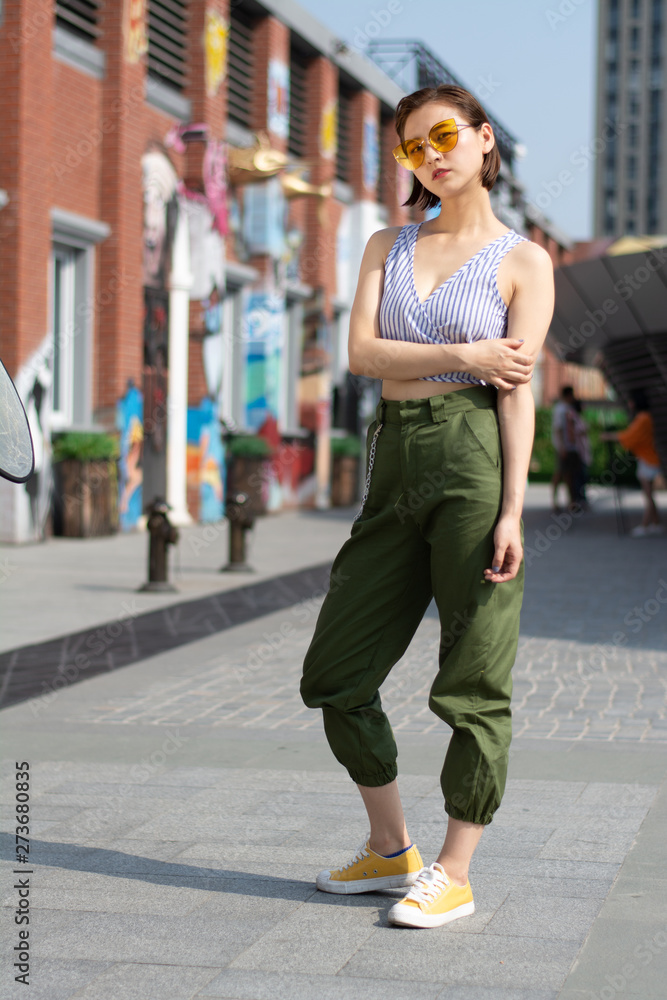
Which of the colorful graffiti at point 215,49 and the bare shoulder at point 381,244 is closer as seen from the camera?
the bare shoulder at point 381,244

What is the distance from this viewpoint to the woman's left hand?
3100 millimetres

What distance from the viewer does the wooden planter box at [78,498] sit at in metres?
14.6

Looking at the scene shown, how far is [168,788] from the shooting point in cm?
455

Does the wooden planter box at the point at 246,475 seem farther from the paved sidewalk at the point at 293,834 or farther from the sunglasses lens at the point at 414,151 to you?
the sunglasses lens at the point at 414,151

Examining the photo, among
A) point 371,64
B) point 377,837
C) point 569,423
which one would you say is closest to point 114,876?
point 377,837

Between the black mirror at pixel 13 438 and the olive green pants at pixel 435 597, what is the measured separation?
82 cm

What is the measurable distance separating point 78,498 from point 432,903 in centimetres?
1181

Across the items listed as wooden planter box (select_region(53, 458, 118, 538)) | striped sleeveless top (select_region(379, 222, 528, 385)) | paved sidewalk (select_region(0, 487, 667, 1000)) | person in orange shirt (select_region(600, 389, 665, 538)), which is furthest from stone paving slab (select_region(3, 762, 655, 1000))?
person in orange shirt (select_region(600, 389, 665, 538))

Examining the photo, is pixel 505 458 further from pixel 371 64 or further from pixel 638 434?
pixel 371 64

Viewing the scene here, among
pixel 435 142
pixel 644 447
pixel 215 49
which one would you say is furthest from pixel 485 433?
pixel 215 49

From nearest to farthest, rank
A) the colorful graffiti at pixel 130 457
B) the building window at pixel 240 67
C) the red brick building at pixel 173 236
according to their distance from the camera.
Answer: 1. the red brick building at pixel 173 236
2. the colorful graffiti at pixel 130 457
3. the building window at pixel 240 67

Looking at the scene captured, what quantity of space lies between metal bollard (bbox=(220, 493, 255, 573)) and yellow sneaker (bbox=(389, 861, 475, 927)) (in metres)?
8.41

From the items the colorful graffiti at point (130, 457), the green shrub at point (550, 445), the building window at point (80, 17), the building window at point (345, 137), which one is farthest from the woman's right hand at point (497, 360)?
the green shrub at point (550, 445)

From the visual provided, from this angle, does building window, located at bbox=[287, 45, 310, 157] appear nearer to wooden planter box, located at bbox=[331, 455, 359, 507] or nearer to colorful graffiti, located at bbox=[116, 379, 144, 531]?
wooden planter box, located at bbox=[331, 455, 359, 507]
